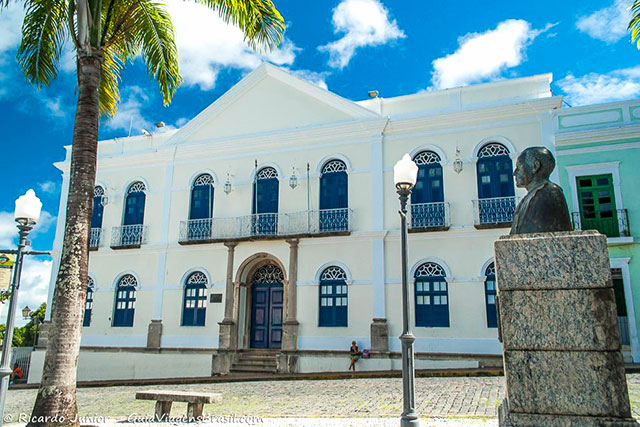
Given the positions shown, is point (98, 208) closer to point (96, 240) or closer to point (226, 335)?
point (96, 240)

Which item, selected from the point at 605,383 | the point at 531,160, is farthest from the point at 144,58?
the point at 605,383

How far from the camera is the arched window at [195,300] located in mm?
17609

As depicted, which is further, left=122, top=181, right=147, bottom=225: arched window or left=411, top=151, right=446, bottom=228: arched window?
left=122, top=181, right=147, bottom=225: arched window

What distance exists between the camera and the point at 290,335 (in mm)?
16172

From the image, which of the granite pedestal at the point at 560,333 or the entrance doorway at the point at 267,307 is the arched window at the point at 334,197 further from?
the granite pedestal at the point at 560,333

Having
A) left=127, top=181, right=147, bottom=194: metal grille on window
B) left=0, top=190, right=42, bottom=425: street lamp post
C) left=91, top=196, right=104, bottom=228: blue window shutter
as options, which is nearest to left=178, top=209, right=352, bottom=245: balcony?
left=127, top=181, right=147, bottom=194: metal grille on window

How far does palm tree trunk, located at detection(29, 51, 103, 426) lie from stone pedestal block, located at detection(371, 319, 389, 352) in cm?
937

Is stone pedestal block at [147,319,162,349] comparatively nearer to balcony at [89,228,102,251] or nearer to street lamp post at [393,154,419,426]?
balcony at [89,228,102,251]

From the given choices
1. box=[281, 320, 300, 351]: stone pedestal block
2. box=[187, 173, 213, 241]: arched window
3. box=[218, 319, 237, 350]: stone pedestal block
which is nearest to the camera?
box=[281, 320, 300, 351]: stone pedestal block

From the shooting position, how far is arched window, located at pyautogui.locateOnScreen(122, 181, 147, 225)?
63.6ft

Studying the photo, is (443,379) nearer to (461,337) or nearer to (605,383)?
(461,337)

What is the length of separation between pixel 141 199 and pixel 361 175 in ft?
27.3

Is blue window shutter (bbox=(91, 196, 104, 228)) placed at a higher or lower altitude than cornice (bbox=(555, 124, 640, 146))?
lower

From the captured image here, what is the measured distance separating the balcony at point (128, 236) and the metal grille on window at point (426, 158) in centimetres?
974
